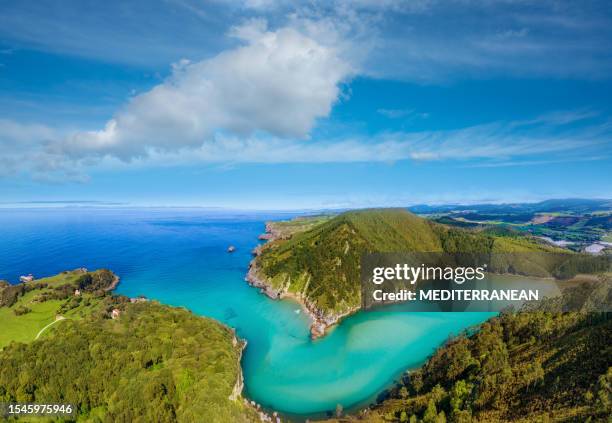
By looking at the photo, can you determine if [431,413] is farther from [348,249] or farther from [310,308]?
[348,249]

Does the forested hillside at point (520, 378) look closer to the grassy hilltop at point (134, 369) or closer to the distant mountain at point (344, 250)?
the grassy hilltop at point (134, 369)

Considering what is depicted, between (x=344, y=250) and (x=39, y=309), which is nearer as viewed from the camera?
(x=39, y=309)

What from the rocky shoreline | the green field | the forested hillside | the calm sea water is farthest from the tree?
the green field

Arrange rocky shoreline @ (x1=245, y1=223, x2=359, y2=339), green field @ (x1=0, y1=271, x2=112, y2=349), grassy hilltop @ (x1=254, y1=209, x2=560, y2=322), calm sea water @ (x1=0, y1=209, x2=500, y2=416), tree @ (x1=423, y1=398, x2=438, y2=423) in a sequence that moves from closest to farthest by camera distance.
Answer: tree @ (x1=423, y1=398, x2=438, y2=423), calm sea water @ (x1=0, y1=209, x2=500, y2=416), green field @ (x1=0, y1=271, x2=112, y2=349), rocky shoreline @ (x1=245, y1=223, x2=359, y2=339), grassy hilltop @ (x1=254, y1=209, x2=560, y2=322)

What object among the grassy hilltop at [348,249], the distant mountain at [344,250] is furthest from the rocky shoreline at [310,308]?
the grassy hilltop at [348,249]

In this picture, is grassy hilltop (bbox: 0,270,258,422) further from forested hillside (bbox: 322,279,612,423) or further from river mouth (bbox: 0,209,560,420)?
forested hillside (bbox: 322,279,612,423)

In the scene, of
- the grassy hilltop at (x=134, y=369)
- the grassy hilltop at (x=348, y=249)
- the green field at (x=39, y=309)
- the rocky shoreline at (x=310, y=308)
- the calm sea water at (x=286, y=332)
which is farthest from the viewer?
the grassy hilltop at (x=348, y=249)

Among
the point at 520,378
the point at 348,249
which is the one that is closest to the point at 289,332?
the point at 520,378
